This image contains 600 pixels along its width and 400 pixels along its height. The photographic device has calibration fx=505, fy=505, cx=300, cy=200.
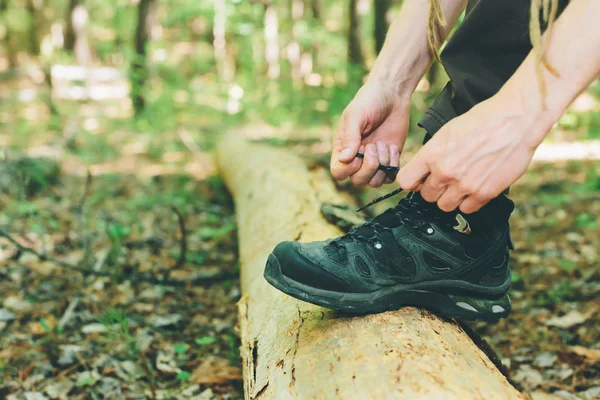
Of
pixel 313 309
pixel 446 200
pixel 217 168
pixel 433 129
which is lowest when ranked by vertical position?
pixel 217 168

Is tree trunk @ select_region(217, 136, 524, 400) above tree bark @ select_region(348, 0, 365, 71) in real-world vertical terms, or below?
Answer: below

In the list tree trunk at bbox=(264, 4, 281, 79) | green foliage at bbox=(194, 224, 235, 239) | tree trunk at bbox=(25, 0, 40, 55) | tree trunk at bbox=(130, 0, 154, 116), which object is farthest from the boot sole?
tree trunk at bbox=(25, 0, 40, 55)

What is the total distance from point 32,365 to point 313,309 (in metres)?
1.25

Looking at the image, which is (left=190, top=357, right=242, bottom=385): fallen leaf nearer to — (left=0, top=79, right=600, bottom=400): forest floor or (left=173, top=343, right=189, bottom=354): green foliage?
(left=0, top=79, right=600, bottom=400): forest floor

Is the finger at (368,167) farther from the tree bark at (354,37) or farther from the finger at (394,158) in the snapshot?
the tree bark at (354,37)

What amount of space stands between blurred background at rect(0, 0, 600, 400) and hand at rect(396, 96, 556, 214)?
1.06 m

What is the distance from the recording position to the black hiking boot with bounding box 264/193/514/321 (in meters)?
1.47

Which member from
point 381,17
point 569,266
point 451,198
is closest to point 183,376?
point 451,198

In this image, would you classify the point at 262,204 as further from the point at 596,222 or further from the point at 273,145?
the point at 596,222

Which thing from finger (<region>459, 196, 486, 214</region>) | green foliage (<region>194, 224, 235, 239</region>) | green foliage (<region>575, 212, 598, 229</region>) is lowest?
green foliage (<region>194, 224, 235, 239</region>)

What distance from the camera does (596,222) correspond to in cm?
347

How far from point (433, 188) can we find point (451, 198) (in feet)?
0.18

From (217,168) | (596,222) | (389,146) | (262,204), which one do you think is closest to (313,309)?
(389,146)

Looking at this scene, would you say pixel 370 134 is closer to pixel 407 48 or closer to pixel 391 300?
pixel 407 48
